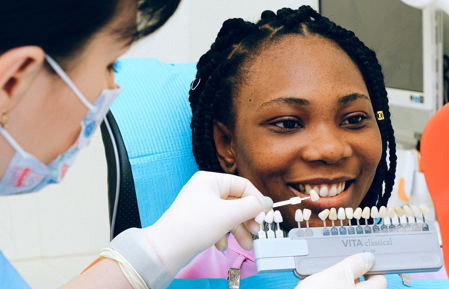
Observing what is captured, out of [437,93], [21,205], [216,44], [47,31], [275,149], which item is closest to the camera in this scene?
[47,31]

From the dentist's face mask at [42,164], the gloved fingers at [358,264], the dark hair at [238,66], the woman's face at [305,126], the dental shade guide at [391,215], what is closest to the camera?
the dentist's face mask at [42,164]

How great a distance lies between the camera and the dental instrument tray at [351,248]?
0.78 meters

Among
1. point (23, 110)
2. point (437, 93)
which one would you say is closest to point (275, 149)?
point (23, 110)

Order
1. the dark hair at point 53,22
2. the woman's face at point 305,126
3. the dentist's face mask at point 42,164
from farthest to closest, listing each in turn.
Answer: the woman's face at point 305,126, the dentist's face mask at point 42,164, the dark hair at point 53,22

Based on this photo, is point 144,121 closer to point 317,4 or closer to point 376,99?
point 376,99

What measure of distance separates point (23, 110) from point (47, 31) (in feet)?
0.41

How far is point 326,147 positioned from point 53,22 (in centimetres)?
64

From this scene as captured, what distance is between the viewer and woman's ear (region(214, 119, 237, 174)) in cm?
115

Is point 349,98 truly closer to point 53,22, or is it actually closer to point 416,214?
point 416,214

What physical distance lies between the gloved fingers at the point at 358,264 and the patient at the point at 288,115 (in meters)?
0.22

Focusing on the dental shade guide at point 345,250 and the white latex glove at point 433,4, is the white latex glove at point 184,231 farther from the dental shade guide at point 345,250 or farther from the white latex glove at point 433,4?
the white latex glove at point 433,4

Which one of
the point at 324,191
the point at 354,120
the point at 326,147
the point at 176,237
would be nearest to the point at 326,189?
the point at 324,191

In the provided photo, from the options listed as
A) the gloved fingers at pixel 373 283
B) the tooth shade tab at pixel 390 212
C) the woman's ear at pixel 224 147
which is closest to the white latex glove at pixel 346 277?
the gloved fingers at pixel 373 283

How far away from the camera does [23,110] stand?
595mm
